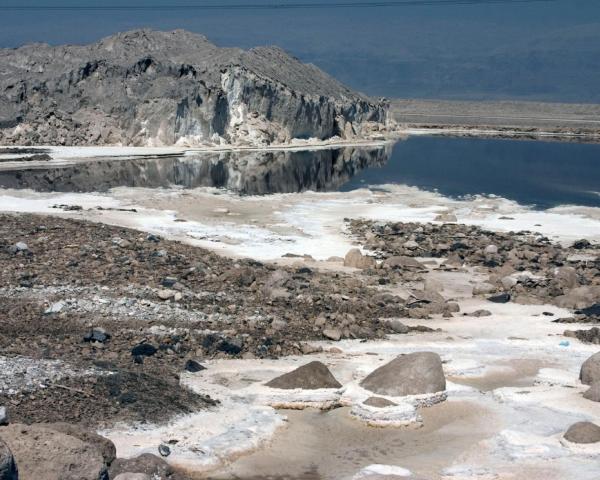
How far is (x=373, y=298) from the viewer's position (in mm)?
17141

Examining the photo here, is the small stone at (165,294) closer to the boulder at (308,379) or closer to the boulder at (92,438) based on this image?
the boulder at (308,379)

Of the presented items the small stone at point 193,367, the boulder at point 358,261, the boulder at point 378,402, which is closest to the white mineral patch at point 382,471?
the boulder at point 378,402

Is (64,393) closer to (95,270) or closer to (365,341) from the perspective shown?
(365,341)

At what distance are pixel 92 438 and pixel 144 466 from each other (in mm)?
539

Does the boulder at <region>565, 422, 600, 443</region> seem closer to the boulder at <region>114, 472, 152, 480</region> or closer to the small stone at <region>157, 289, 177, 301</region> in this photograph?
the boulder at <region>114, 472, 152, 480</region>

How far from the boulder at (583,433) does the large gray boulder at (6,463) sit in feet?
18.5

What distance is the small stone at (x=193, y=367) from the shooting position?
40.9ft

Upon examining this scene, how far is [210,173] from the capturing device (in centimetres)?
4241

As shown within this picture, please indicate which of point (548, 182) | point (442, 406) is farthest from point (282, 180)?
point (442, 406)

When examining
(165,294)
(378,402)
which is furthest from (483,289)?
(378,402)

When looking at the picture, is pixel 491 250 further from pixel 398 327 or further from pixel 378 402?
pixel 378 402

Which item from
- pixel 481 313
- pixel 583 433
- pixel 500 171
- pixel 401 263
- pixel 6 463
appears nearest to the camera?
pixel 6 463

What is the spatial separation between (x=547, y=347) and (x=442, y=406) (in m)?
3.50

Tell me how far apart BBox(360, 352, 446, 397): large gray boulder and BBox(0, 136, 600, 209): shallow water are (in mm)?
22957
